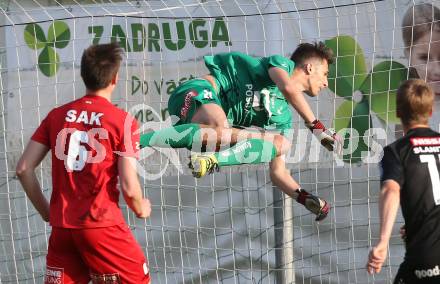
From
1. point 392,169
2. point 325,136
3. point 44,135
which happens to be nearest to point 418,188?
point 392,169

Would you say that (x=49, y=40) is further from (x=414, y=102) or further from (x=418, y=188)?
(x=418, y=188)

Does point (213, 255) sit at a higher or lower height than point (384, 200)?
lower

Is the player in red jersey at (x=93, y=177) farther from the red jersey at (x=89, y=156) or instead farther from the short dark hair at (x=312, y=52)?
the short dark hair at (x=312, y=52)

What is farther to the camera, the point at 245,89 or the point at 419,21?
the point at 419,21

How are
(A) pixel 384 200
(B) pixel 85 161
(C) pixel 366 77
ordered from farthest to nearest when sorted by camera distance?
(C) pixel 366 77
(B) pixel 85 161
(A) pixel 384 200

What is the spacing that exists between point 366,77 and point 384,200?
3155 mm

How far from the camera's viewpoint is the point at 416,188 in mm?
4391

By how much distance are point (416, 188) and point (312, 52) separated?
2.67m

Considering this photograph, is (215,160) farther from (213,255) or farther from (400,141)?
(400,141)

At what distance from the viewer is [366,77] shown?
7.32 meters

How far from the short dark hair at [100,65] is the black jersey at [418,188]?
156 cm

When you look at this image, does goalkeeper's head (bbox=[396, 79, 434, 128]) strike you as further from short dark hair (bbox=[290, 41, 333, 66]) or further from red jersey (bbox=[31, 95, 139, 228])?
short dark hair (bbox=[290, 41, 333, 66])

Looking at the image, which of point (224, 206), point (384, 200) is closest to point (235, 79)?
point (224, 206)

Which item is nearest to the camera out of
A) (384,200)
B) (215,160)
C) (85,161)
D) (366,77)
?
(384,200)
